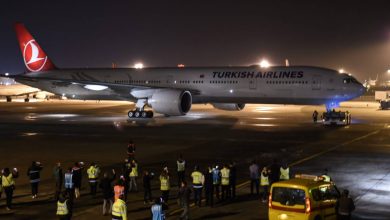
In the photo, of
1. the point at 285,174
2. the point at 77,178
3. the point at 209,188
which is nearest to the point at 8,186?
the point at 77,178

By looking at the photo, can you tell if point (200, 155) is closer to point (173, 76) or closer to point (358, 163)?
point (358, 163)

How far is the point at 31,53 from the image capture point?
52.9 meters

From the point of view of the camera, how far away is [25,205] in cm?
1474

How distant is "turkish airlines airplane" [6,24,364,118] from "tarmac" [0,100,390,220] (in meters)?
2.17

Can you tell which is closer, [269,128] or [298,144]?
[298,144]

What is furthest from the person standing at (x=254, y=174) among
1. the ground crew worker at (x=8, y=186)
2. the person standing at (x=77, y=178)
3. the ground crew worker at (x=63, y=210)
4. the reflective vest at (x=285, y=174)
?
the ground crew worker at (x=8, y=186)

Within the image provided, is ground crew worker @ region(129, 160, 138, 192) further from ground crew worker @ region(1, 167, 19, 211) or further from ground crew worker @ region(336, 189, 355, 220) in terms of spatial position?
ground crew worker @ region(336, 189, 355, 220)

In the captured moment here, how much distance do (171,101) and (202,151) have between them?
16.4m

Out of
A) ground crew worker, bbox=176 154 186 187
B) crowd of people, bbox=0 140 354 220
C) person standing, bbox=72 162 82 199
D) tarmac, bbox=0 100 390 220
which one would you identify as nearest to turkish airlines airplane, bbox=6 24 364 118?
tarmac, bbox=0 100 390 220

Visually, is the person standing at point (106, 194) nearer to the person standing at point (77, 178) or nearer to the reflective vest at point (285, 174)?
the person standing at point (77, 178)

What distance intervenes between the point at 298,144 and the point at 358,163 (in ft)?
20.5

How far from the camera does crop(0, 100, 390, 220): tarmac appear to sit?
14484 mm

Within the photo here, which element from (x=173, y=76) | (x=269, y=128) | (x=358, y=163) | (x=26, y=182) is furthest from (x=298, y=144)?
(x=173, y=76)

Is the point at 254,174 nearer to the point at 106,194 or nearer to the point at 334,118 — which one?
the point at 106,194
